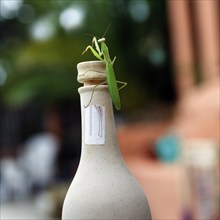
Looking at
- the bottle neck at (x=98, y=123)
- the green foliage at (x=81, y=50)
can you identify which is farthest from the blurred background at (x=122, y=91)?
the bottle neck at (x=98, y=123)

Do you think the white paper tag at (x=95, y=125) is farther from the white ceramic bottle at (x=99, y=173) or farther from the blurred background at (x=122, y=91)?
the blurred background at (x=122, y=91)

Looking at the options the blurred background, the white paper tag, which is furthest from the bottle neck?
the blurred background

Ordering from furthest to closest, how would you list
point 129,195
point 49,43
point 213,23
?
point 49,43 → point 213,23 → point 129,195

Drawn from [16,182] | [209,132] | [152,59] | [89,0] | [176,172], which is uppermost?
[89,0]

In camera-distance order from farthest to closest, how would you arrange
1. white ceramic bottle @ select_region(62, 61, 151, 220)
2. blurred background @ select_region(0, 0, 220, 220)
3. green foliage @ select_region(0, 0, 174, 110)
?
green foliage @ select_region(0, 0, 174, 110) < blurred background @ select_region(0, 0, 220, 220) < white ceramic bottle @ select_region(62, 61, 151, 220)

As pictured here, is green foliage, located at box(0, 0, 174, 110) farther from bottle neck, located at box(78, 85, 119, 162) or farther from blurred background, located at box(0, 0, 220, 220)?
bottle neck, located at box(78, 85, 119, 162)

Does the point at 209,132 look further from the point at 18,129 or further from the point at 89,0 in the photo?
the point at 18,129

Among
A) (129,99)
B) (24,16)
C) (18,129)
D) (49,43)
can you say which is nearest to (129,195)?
(49,43)

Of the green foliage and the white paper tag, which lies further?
the green foliage
